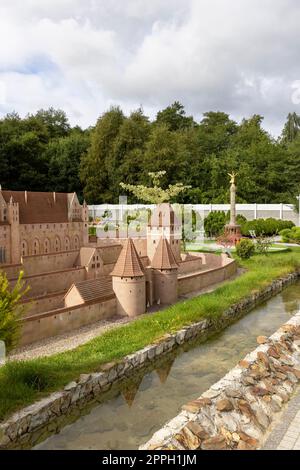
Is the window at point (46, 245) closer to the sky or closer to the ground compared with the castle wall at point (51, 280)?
closer to the sky

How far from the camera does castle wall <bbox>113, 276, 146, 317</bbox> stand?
69.3ft

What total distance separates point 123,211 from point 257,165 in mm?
20734

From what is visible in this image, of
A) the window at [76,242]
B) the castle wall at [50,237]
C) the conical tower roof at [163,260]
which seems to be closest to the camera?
the conical tower roof at [163,260]

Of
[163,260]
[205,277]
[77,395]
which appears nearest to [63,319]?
[77,395]

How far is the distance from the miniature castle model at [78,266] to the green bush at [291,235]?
1438cm

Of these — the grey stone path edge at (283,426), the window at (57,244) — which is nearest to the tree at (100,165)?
the window at (57,244)

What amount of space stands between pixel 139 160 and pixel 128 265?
40383mm

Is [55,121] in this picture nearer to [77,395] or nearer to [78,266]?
[78,266]

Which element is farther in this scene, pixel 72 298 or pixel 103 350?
pixel 72 298

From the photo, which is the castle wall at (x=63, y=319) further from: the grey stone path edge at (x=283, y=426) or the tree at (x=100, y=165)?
the tree at (x=100, y=165)

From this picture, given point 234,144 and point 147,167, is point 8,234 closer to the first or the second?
point 147,167

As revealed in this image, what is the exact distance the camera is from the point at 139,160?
59.7 meters

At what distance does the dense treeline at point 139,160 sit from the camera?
188ft
